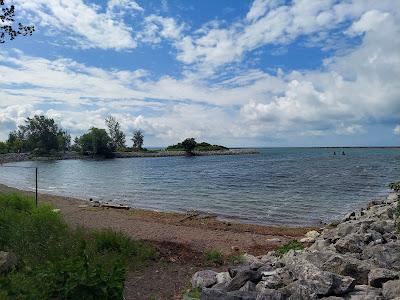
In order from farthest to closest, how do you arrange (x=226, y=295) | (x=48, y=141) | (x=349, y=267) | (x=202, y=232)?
(x=48, y=141) < (x=202, y=232) < (x=349, y=267) < (x=226, y=295)

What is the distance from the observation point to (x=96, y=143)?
141 m

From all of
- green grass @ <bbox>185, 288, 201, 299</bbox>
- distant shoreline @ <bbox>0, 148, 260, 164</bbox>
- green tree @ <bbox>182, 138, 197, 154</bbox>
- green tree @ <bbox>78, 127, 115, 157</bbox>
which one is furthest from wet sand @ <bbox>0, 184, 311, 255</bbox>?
green tree @ <bbox>182, 138, 197, 154</bbox>

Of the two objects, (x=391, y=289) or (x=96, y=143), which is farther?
(x=96, y=143)

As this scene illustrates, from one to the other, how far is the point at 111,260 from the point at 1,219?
9.88ft

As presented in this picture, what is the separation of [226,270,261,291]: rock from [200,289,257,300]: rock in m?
0.41

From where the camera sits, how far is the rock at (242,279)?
732 cm

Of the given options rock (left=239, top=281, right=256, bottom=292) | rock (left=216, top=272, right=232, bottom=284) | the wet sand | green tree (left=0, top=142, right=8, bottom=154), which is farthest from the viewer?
green tree (left=0, top=142, right=8, bottom=154)

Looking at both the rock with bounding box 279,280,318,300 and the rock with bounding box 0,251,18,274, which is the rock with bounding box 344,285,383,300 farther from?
the rock with bounding box 0,251,18,274

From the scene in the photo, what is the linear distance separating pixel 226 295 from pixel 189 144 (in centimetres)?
15277

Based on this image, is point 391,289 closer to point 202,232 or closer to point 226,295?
point 226,295

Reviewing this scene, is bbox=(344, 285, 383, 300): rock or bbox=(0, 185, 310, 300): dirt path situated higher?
bbox=(344, 285, 383, 300): rock

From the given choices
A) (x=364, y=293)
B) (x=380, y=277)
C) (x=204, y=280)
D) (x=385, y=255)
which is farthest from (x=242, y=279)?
(x=385, y=255)

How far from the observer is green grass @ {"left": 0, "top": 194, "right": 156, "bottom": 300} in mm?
6039

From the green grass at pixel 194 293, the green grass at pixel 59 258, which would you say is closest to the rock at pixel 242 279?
the green grass at pixel 194 293
